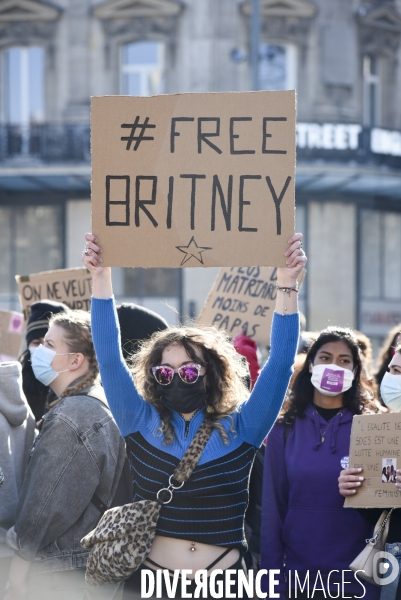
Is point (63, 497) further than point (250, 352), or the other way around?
point (250, 352)

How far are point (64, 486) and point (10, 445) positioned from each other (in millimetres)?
521

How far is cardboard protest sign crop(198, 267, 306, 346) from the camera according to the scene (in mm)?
7078

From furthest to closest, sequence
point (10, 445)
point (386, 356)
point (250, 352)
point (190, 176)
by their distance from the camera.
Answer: point (250, 352), point (386, 356), point (10, 445), point (190, 176)

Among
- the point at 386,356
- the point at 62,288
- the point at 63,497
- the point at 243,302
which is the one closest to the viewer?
the point at 63,497

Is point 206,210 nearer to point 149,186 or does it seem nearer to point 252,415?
point 149,186

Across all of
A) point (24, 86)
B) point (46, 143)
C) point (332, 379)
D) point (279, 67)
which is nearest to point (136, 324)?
point (332, 379)

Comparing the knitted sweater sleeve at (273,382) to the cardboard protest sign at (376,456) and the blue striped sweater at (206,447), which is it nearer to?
the blue striped sweater at (206,447)

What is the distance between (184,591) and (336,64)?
68.0 ft

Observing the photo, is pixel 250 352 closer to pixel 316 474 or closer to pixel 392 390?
pixel 392 390

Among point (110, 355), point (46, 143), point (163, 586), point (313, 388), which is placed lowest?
point (163, 586)

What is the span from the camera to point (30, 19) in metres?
23.1

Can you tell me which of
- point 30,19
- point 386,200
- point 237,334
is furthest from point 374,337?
point 237,334

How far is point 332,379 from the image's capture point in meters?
4.66
